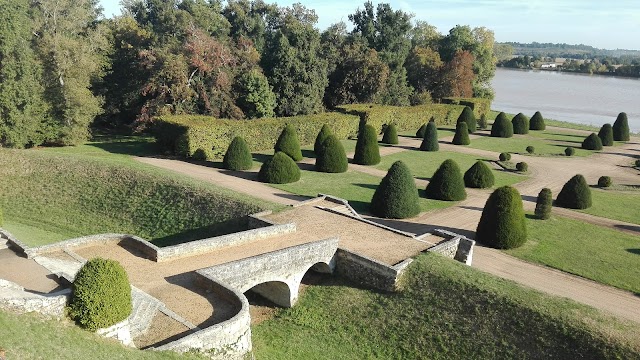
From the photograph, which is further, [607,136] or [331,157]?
[607,136]

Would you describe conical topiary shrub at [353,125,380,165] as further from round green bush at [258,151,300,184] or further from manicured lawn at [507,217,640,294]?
manicured lawn at [507,217,640,294]

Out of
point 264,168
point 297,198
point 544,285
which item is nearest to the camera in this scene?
Answer: point 544,285

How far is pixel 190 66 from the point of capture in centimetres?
3619

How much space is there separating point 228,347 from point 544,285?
10015 mm

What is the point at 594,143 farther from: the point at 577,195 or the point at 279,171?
the point at 279,171

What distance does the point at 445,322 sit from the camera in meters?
13.8

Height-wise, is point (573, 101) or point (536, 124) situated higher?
point (536, 124)

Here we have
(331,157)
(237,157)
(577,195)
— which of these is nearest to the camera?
(577,195)

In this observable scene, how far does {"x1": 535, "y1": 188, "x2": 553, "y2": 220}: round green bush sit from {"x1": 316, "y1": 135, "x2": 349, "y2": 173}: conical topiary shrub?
10665mm

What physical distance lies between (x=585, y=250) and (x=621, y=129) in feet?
104

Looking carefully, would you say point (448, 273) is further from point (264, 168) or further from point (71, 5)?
point (71, 5)

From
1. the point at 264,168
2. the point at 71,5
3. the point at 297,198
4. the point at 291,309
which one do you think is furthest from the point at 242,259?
the point at 71,5

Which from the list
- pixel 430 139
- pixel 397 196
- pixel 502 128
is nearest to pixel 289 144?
pixel 397 196

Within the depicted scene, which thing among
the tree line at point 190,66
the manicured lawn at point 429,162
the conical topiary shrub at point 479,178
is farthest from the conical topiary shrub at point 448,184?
the tree line at point 190,66
